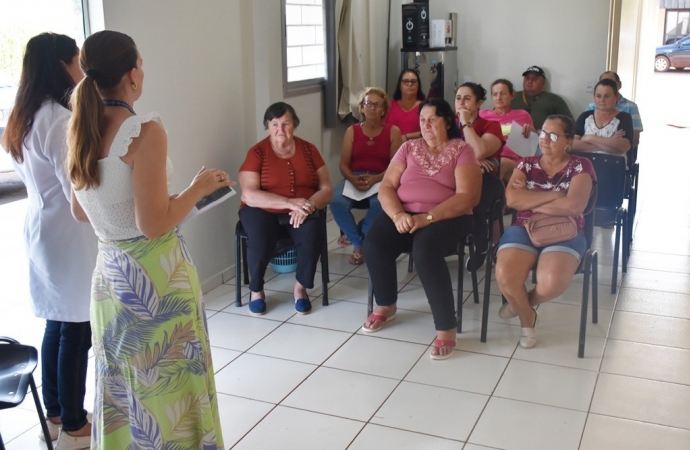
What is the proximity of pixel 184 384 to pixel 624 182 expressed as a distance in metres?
2.76

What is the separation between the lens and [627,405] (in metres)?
2.67

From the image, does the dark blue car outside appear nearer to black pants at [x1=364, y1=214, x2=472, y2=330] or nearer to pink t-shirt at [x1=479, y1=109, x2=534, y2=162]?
pink t-shirt at [x1=479, y1=109, x2=534, y2=162]

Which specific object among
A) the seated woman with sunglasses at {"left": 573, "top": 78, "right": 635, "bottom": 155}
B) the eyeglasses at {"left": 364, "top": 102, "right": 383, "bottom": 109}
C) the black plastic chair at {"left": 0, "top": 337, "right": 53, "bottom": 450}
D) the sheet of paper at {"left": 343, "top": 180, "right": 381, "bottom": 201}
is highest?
the eyeglasses at {"left": 364, "top": 102, "right": 383, "bottom": 109}

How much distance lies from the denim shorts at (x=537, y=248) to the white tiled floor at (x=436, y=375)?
433 mm

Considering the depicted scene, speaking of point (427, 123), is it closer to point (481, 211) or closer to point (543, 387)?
point (481, 211)

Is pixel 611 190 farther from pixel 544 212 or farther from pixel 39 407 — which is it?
pixel 39 407

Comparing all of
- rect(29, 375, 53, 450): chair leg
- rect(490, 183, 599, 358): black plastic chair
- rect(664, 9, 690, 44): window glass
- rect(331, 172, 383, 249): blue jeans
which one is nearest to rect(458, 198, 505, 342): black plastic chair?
rect(490, 183, 599, 358): black plastic chair

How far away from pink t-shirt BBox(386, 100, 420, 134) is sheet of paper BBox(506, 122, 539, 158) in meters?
0.70

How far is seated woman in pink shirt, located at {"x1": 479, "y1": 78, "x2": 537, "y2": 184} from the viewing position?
4.67m

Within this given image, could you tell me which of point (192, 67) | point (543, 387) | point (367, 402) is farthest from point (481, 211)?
point (192, 67)

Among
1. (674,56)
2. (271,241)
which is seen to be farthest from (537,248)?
(674,56)

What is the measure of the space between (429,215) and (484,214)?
56cm

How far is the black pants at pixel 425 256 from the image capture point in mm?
3205

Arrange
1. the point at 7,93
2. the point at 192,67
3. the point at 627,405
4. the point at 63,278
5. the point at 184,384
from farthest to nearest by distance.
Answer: the point at 192,67 → the point at 7,93 → the point at 627,405 → the point at 63,278 → the point at 184,384
